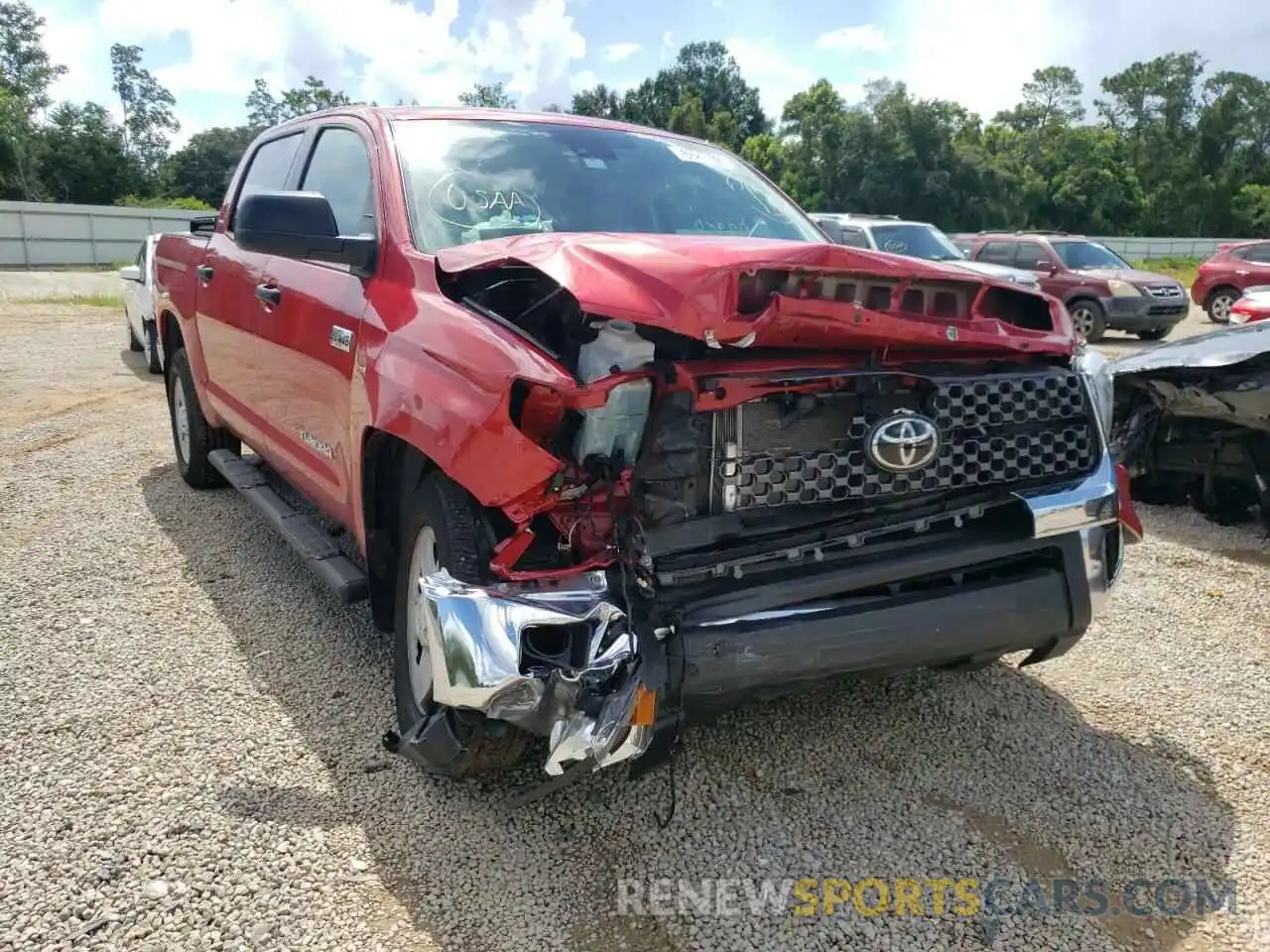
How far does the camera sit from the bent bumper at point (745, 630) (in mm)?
2283

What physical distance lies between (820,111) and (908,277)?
47685 millimetres

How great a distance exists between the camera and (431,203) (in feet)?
10.9

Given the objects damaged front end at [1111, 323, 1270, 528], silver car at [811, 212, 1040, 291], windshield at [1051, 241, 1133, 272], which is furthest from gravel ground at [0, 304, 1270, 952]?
windshield at [1051, 241, 1133, 272]

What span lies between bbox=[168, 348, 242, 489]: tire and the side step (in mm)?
246

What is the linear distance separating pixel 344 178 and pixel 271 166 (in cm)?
127

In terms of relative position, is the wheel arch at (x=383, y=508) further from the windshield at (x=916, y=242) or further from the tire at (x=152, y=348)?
the windshield at (x=916, y=242)

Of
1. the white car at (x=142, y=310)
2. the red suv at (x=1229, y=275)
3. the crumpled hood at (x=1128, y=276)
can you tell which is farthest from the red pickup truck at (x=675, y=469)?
the red suv at (x=1229, y=275)

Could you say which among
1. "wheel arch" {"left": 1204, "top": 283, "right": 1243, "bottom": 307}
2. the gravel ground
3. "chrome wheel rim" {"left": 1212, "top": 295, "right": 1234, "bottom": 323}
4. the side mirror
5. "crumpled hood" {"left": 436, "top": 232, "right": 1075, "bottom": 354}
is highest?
the side mirror

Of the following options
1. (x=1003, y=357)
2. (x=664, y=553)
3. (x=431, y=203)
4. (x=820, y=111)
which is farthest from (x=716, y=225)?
(x=820, y=111)

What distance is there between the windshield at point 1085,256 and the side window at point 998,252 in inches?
24.4

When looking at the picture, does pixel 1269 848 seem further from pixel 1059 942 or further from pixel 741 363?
pixel 741 363

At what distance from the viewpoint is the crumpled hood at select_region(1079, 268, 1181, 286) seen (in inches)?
597

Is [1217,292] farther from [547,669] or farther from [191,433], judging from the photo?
[547,669]

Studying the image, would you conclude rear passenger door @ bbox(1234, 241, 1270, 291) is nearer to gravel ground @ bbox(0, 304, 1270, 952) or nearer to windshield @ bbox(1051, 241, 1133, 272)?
windshield @ bbox(1051, 241, 1133, 272)
